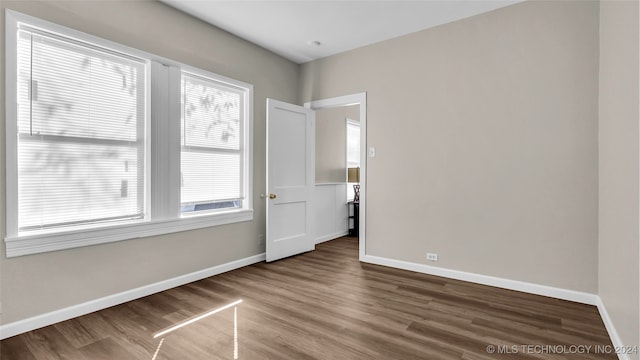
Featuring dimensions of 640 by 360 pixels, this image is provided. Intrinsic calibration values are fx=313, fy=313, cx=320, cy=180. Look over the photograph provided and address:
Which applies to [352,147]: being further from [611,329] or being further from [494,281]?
[611,329]

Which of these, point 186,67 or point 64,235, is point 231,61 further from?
point 64,235

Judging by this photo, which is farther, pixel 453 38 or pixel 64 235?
pixel 453 38

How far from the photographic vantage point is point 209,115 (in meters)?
3.66

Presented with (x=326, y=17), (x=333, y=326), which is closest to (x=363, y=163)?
(x=326, y=17)

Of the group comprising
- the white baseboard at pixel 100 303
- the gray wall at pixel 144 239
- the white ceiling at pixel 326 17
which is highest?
the white ceiling at pixel 326 17

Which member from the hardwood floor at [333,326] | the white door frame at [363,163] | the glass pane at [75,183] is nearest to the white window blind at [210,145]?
the glass pane at [75,183]

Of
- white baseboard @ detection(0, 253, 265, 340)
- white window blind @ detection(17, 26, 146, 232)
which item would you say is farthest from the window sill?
white baseboard @ detection(0, 253, 265, 340)

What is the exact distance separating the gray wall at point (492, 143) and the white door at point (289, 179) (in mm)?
971

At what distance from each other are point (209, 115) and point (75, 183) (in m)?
1.52

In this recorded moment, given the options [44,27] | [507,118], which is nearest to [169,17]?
[44,27]

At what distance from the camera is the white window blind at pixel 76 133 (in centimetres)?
235

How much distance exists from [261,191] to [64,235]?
86.9 inches

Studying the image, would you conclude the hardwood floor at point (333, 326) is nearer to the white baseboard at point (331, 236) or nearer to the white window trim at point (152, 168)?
the white window trim at point (152, 168)

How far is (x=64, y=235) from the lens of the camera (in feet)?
8.14
